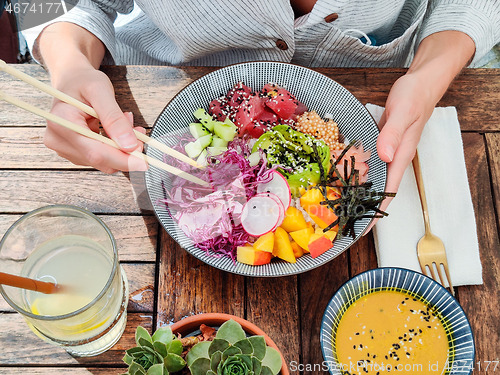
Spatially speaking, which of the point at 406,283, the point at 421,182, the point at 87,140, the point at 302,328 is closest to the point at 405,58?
the point at 421,182

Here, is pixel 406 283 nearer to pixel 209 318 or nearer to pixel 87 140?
pixel 209 318

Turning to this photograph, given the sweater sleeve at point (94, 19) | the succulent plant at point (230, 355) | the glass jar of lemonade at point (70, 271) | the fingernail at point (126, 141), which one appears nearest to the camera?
the succulent plant at point (230, 355)

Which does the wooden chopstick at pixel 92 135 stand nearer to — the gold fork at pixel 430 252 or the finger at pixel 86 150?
the finger at pixel 86 150

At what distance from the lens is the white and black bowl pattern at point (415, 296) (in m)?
0.99

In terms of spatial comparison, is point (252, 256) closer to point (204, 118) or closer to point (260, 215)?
point (260, 215)

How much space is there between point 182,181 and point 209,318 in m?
0.40

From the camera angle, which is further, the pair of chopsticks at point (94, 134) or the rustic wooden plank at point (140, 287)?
the rustic wooden plank at point (140, 287)

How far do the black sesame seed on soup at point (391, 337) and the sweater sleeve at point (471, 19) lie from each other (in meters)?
0.82

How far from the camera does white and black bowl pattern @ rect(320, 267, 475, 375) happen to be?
3.23 ft

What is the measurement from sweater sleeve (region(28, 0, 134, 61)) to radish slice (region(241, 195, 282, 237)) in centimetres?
67

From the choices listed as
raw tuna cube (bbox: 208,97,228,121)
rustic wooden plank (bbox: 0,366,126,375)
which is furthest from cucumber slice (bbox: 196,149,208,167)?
rustic wooden plank (bbox: 0,366,126,375)

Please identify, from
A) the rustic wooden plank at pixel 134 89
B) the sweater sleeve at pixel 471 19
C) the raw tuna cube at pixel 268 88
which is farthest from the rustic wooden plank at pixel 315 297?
the sweater sleeve at pixel 471 19

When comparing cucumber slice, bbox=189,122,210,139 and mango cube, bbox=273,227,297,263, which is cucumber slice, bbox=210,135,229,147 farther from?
mango cube, bbox=273,227,297,263

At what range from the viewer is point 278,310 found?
3.64 feet
